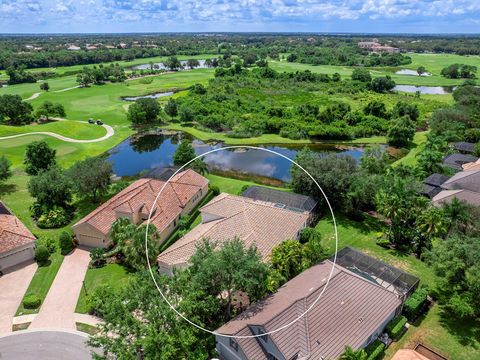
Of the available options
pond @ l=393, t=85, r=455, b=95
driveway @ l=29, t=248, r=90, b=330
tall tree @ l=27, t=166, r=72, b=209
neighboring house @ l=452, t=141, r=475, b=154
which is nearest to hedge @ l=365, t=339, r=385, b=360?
driveway @ l=29, t=248, r=90, b=330

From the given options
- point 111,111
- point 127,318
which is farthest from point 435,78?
point 127,318

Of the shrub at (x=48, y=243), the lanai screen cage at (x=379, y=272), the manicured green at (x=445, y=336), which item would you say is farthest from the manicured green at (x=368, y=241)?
the shrub at (x=48, y=243)

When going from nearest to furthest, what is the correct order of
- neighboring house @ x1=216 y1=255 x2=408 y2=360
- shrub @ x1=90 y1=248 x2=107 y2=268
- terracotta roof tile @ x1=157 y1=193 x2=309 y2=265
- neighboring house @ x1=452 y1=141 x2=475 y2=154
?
neighboring house @ x1=216 y1=255 x2=408 y2=360 < terracotta roof tile @ x1=157 y1=193 x2=309 y2=265 < shrub @ x1=90 y1=248 x2=107 y2=268 < neighboring house @ x1=452 y1=141 x2=475 y2=154

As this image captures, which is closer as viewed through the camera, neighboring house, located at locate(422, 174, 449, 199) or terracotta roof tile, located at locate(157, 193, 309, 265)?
terracotta roof tile, located at locate(157, 193, 309, 265)

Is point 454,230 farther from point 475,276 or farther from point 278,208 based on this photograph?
point 278,208

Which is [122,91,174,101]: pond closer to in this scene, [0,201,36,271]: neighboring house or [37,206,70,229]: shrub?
[37,206,70,229]: shrub

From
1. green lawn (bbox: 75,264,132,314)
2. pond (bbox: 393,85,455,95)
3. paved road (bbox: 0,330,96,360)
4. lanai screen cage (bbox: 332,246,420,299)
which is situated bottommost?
pond (bbox: 393,85,455,95)

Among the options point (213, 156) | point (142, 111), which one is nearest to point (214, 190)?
point (213, 156)

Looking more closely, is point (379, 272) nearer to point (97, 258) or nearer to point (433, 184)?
point (433, 184)
